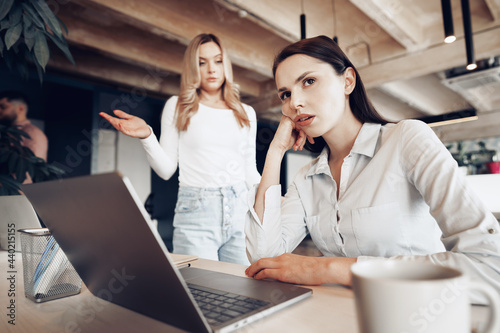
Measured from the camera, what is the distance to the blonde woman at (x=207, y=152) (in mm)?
1406

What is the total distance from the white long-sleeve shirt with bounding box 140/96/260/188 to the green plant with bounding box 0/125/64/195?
2.52ft

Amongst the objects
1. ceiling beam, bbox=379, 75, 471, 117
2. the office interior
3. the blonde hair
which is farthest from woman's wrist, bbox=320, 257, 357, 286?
ceiling beam, bbox=379, 75, 471, 117

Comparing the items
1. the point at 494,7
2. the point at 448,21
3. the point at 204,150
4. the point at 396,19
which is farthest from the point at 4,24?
the point at 494,7

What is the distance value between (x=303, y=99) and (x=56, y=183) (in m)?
0.84

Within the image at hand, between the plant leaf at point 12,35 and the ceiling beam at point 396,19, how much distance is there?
2.53 meters

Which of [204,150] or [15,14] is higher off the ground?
[15,14]

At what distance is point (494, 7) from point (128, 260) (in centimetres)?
421

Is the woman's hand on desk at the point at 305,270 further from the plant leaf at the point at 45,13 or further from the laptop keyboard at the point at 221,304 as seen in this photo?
the plant leaf at the point at 45,13

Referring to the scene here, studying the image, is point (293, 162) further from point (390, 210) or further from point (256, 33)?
point (390, 210)

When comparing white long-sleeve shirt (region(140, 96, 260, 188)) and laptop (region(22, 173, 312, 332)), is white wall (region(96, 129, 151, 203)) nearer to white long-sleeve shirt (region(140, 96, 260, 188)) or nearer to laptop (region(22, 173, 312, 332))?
white long-sleeve shirt (region(140, 96, 260, 188))

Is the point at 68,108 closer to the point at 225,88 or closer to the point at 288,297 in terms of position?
the point at 225,88

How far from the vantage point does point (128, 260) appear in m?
0.44

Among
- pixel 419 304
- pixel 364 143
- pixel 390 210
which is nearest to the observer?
pixel 419 304

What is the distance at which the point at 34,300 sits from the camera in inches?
23.9
